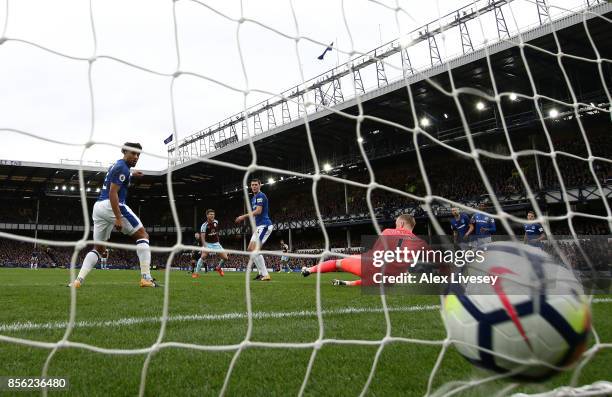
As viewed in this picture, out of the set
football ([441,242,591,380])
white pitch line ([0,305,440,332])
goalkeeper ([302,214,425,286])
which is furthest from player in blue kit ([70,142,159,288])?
football ([441,242,591,380])

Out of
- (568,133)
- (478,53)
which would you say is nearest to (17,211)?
(478,53)

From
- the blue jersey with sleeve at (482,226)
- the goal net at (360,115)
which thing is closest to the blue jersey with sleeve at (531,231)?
the blue jersey with sleeve at (482,226)

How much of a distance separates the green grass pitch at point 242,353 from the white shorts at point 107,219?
4.68ft

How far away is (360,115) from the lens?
2.53 m

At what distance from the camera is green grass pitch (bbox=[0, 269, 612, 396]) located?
1.67 metres

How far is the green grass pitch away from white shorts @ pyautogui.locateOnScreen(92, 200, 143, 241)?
1.43m

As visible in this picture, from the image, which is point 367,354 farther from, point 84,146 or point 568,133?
point 568,133

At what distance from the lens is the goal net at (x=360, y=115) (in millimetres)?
1951

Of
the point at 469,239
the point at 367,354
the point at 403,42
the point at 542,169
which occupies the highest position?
the point at 542,169

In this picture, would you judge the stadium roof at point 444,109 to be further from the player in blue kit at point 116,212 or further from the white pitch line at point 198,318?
the white pitch line at point 198,318

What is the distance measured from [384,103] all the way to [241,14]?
57.2 ft

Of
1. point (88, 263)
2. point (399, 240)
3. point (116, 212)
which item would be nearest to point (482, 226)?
point (399, 240)

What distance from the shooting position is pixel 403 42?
2.99 m

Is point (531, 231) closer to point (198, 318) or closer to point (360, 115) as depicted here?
point (360, 115)
